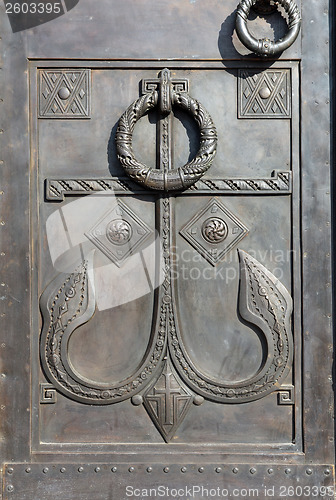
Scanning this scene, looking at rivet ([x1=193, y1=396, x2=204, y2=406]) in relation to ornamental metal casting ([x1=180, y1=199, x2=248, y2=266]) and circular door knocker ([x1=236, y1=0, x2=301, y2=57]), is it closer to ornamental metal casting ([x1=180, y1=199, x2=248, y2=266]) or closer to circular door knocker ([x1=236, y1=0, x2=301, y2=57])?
ornamental metal casting ([x1=180, y1=199, x2=248, y2=266])

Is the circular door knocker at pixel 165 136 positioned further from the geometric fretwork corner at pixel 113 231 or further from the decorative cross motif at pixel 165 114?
the geometric fretwork corner at pixel 113 231

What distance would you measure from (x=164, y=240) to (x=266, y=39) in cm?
104

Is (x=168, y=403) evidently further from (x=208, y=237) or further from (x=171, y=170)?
(x=171, y=170)

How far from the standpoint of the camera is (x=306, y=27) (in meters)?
2.78

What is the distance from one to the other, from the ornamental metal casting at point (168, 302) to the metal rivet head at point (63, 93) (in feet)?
1.03

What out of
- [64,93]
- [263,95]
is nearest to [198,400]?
[263,95]

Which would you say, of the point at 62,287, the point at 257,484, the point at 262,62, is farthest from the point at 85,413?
the point at 262,62

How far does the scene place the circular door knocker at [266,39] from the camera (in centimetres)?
264

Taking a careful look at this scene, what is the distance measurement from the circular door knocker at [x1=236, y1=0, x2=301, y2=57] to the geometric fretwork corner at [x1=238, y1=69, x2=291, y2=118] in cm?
12

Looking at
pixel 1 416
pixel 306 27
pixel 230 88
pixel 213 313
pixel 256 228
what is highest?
pixel 306 27

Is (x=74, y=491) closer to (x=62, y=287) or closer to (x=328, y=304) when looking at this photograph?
(x=62, y=287)

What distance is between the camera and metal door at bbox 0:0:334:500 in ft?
8.98

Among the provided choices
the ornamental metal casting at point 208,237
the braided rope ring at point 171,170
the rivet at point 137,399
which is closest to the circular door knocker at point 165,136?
the braided rope ring at point 171,170

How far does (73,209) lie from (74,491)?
4.32ft
